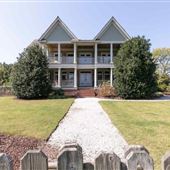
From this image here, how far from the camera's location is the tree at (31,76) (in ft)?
83.0

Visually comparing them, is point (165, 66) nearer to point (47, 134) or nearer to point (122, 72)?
point (122, 72)

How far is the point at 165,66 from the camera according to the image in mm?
52812

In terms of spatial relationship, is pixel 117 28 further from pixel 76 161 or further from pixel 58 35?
pixel 76 161

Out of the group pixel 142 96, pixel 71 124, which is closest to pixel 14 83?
pixel 142 96

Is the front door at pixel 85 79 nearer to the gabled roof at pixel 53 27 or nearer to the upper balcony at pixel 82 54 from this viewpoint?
the upper balcony at pixel 82 54

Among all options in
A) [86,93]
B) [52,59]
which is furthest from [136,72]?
[52,59]

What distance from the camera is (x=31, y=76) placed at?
83.4ft

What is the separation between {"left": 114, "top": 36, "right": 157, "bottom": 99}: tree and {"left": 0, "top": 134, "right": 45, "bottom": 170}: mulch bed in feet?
63.0

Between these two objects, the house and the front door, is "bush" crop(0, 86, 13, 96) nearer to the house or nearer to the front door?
the house

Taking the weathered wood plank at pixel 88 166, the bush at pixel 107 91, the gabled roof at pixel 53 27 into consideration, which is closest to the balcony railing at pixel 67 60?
the gabled roof at pixel 53 27

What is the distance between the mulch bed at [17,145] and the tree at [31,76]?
17.9 metres

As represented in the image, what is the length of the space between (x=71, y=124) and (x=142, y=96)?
16.6m

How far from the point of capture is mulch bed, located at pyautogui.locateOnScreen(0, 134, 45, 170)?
5.76 metres

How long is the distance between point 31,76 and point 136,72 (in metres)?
11.5
